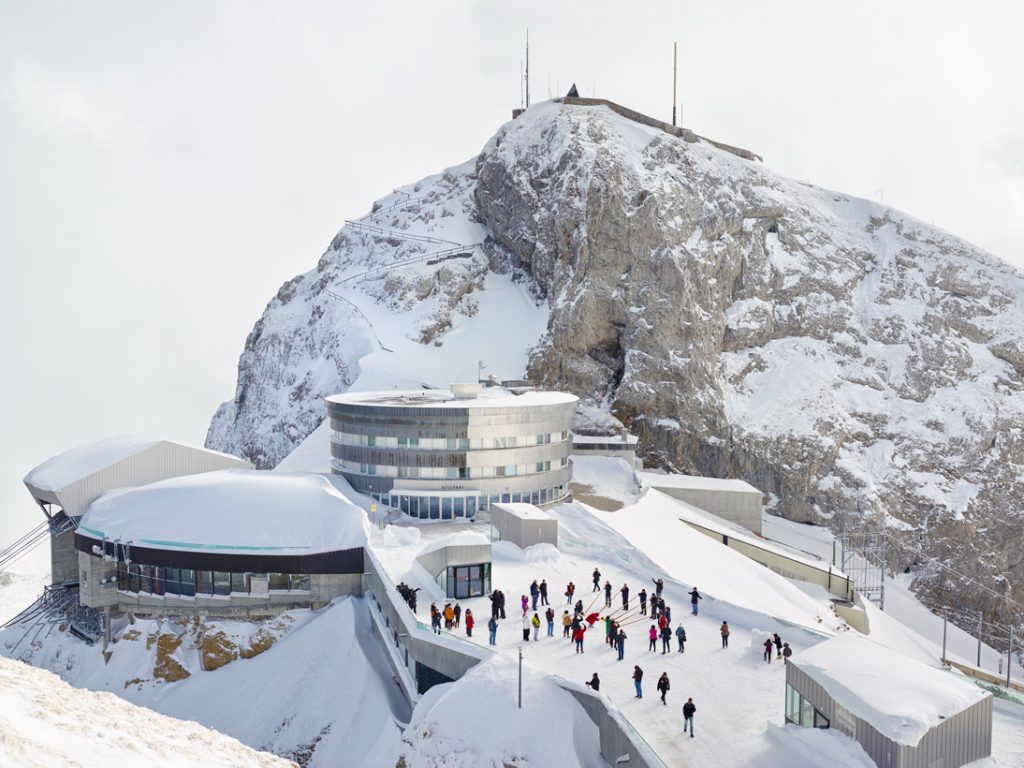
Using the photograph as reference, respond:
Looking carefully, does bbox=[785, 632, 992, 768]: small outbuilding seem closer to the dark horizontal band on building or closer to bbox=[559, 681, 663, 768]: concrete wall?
bbox=[559, 681, 663, 768]: concrete wall

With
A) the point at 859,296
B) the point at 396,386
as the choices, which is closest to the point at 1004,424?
the point at 859,296

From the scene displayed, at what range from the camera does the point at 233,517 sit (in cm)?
3831

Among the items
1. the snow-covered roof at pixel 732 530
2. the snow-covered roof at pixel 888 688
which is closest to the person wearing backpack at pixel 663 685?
the snow-covered roof at pixel 888 688

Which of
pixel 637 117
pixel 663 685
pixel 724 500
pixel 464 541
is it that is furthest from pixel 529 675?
pixel 637 117

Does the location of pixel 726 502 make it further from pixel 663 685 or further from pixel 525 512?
pixel 663 685

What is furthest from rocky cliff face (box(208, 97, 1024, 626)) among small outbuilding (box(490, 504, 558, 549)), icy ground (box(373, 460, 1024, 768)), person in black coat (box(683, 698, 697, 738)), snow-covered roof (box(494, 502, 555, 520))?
person in black coat (box(683, 698, 697, 738))

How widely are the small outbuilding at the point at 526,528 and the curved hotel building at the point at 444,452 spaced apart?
885 centimetres

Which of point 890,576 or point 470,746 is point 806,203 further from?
point 470,746

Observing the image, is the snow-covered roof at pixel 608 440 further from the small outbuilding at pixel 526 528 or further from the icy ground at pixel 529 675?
the small outbuilding at pixel 526 528

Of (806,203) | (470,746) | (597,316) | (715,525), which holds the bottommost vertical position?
(715,525)

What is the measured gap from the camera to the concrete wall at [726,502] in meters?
65.4

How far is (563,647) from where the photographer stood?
2658 cm

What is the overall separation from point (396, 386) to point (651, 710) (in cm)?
5766

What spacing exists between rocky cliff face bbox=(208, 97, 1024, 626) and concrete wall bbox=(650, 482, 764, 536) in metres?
16.9
